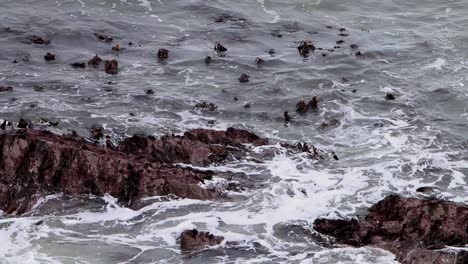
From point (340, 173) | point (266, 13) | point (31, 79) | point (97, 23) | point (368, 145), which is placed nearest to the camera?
point (340, 173)

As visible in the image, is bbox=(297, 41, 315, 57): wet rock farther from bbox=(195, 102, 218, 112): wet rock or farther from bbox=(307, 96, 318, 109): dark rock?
bbox=(195, 102, 218, 112): wet rock

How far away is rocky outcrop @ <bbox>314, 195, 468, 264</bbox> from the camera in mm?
15541

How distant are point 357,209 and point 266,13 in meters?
18.1

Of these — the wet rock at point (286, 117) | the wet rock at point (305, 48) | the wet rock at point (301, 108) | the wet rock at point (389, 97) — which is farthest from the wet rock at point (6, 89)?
the wet rock at point (389, 97)

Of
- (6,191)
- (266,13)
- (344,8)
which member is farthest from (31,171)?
(344,8)

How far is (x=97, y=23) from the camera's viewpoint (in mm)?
30703

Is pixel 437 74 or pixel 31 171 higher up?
pixel 437 74

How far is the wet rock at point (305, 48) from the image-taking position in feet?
94.0

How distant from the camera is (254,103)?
78.5ft

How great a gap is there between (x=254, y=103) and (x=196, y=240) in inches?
350

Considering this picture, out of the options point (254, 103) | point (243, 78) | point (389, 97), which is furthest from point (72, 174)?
point (389, 97)

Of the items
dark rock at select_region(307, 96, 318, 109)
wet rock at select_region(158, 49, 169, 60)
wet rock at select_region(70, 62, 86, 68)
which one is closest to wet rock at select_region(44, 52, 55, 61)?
wet rock at select_region(70, 62, 86, 68)

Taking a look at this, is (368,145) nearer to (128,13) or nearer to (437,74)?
(437,74)

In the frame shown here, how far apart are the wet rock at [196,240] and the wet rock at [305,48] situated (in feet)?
46.3
